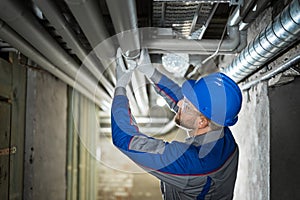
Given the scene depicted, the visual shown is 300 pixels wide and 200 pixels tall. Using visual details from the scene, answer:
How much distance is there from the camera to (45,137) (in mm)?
2428

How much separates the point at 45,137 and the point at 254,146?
128 cm

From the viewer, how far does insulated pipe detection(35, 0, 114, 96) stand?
1.24 meters

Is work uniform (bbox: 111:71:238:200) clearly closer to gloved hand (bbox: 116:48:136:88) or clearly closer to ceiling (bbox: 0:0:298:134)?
gloved hand (bbox: 116:48:136:88)

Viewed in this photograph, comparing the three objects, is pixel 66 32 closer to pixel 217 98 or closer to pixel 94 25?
pixel 94 25

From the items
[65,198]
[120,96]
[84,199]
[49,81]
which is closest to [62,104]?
[49,81]

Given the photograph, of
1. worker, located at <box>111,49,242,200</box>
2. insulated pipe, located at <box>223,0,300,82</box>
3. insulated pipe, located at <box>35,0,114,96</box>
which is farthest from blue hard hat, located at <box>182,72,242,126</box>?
insulated pipe, located at <box>35,0,114,96</box>

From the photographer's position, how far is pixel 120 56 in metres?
1.54

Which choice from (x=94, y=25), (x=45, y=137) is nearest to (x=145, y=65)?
(x=94, y=25)

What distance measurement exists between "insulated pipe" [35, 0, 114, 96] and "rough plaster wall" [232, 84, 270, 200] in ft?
2.73

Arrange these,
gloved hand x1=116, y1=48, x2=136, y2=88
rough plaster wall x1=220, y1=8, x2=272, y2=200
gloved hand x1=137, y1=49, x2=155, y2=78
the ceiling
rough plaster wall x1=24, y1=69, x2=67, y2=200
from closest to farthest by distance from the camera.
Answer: the ceiling, gloved hand x1=116, y1=48, x2=136, y2=88, gloved hand x1=137, y1=49, x2=155, y2=78, rough plaster wall x1=220, y1=8, x2=272, y2=200, rough plaster wall x1=24, y1=69, x2=67, y2=200

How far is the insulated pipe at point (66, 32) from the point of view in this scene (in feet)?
4.06

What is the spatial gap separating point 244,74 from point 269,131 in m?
0.33

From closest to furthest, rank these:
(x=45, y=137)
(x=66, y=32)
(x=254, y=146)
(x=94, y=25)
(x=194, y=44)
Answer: (x=94, y=25) < (x=66, y=32) < (x=194, y=44) < (x=254, y=146) < (x=45, y=137)

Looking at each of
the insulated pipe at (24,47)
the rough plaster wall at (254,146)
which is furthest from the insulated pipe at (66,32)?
the rough plaster wall at (254,146)
